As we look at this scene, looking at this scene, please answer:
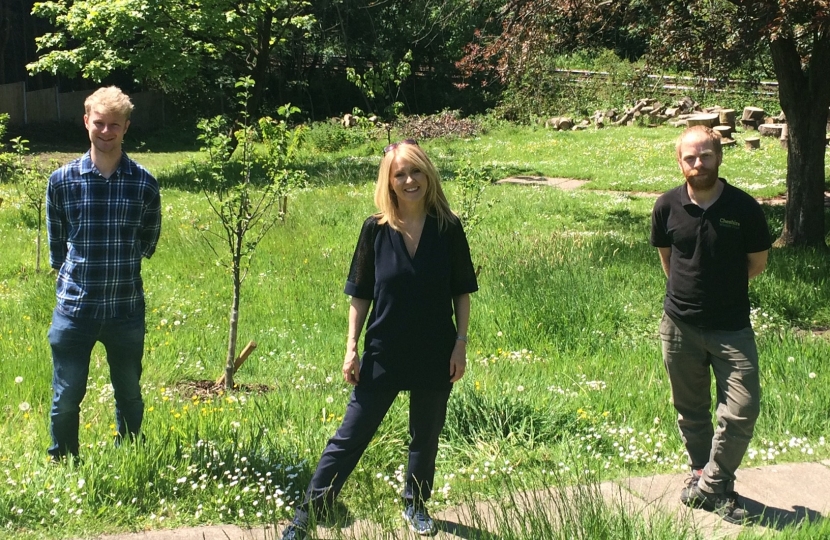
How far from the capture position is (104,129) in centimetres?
400

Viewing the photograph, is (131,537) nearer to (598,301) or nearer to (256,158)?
(256,158)

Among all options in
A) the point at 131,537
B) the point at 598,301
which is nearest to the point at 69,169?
the point at 131,537

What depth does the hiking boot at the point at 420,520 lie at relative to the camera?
3533 millimetres

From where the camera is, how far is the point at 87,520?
3701 millimetres

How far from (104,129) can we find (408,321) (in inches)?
70.7

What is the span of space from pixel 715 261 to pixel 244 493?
2.47 m

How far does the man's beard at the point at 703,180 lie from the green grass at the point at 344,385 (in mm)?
1497

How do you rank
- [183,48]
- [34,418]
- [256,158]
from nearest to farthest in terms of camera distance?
[34,418], [256,158], [183,48]

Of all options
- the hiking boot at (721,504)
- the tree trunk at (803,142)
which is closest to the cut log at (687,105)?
the tree trunk at (803,142)

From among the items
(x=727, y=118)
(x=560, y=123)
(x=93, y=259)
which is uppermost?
(x=727, y=118)

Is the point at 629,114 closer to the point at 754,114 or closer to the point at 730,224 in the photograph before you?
the point at 754,114

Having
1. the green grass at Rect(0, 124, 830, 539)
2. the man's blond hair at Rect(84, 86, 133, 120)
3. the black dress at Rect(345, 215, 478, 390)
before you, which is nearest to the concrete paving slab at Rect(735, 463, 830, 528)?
the green grass at Rect(0, 124, 830, 539)

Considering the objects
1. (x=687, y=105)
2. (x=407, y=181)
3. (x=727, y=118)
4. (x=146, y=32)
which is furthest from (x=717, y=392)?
(x=687, y=105)

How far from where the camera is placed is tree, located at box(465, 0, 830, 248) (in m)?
9.42
